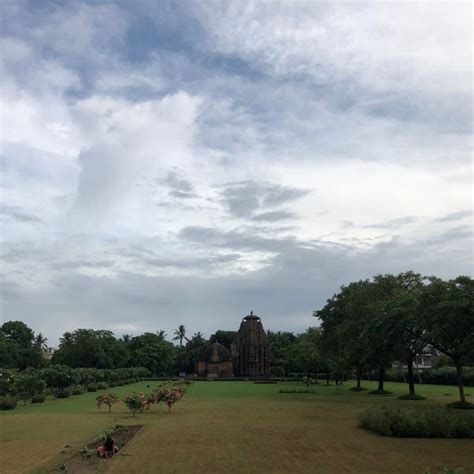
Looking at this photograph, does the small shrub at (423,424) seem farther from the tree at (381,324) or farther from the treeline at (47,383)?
the treeline at (47,383)

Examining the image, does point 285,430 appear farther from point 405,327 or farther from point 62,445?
point 405,327

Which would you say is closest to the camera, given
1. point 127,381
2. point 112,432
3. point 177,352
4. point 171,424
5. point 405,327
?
point 112,432

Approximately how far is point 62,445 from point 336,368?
152ft

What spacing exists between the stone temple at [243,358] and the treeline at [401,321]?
1534 inches

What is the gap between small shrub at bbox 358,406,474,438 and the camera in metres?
18.6

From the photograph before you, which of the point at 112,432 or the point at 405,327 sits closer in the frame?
the point at 112,432

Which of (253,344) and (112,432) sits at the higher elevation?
(253,344)

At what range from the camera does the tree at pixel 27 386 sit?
38281 mm

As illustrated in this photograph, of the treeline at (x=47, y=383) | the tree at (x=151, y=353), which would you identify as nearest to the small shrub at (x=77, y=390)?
the treeline at (x=47, y=383)

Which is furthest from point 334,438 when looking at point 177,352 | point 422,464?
point 177,352

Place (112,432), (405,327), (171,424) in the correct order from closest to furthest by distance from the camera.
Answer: (112,432)
(171,424)
(405,327)

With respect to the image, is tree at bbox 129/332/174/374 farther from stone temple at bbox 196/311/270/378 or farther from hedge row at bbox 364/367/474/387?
hedge row at bbox 364/367/474/387

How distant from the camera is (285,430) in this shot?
20.8 m

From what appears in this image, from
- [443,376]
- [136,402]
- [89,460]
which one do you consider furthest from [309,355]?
[89,460]
